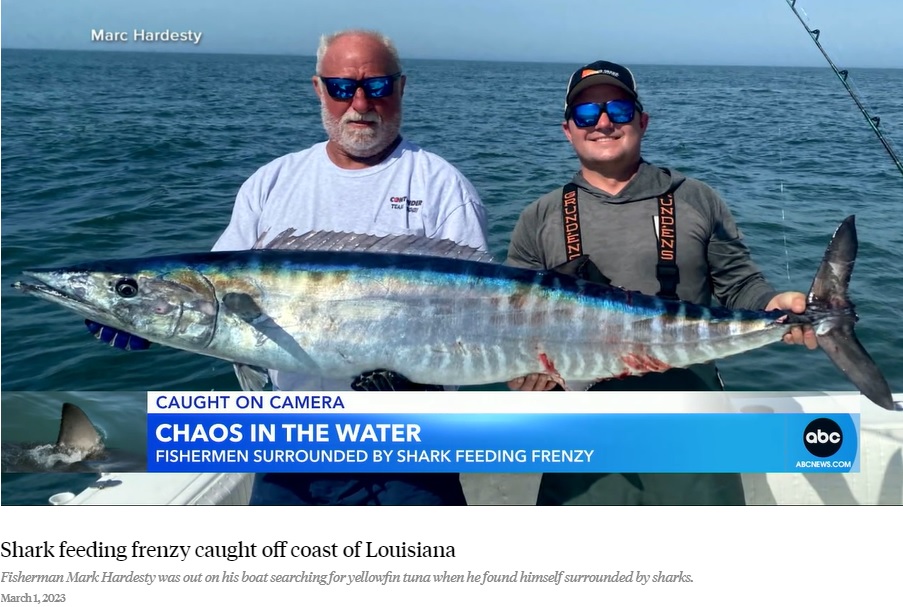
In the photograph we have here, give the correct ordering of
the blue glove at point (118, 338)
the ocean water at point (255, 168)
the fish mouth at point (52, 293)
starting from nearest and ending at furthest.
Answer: the fish mouth at point (52, 293) → the blue glove at point (118, 338) → the ocean water at point (255, 168)

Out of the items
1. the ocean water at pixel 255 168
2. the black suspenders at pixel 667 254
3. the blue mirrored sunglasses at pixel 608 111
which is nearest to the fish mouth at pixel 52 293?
the ocean water at pixel 255 168

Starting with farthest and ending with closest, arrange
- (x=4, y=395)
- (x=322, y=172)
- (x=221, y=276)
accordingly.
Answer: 1. (x=4, y=395)
2. (x=322, y=172)
3. (x=221, y=276)

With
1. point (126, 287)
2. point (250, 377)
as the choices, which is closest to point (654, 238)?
point (250, 377)

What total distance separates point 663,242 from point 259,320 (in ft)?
5.64

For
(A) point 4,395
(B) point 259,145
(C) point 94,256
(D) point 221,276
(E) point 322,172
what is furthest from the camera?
(B) point 259,145

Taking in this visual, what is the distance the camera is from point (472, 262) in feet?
10.7

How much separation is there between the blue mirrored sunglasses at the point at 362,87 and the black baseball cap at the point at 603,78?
0.78 m

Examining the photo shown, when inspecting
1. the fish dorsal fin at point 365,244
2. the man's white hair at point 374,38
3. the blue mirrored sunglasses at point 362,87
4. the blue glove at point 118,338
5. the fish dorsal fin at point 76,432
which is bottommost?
the fish dorsal fin at point 76,432

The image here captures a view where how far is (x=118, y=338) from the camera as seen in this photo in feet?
10.1

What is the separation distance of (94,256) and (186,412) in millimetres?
6265

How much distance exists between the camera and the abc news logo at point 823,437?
11.7 ft

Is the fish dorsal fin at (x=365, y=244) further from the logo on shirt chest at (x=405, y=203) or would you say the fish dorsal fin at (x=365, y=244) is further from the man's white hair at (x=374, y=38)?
the man's white hair at (x=374, y=38)
